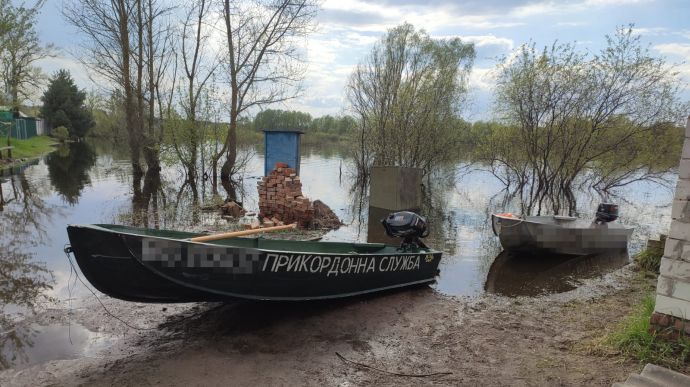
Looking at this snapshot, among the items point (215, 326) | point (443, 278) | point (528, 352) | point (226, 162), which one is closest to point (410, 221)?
point (443, 278)

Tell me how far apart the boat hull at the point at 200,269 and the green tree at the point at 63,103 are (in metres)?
55.7

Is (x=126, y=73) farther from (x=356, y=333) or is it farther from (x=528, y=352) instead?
(x=528, y=352)

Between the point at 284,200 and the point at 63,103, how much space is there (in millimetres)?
51202

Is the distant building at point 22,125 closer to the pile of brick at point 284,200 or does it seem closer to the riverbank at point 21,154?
the riverbank at point 21,154

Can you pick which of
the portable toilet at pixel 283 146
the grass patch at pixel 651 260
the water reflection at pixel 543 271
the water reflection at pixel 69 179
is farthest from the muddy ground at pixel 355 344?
the water reflection at pixel 69 179

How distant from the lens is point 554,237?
366 inches

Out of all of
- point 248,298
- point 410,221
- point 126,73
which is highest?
point 126,73

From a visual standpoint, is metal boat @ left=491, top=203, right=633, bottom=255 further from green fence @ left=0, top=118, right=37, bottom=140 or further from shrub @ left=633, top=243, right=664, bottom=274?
green fence @ left=0, top=118, right=37, bottom=140

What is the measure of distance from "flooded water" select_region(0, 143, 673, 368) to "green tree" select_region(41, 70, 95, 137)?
3116 centimetres

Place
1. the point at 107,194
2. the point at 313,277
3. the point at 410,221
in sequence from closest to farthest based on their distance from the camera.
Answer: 1. the point at 313,277
2. the point at 410,221
3. the point at 107,194

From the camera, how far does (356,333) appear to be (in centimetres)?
539

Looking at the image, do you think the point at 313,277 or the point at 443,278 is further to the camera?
the point at 443,278

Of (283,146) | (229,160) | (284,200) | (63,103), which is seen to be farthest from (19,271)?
(63,103)

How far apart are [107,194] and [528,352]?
52.2 feet
